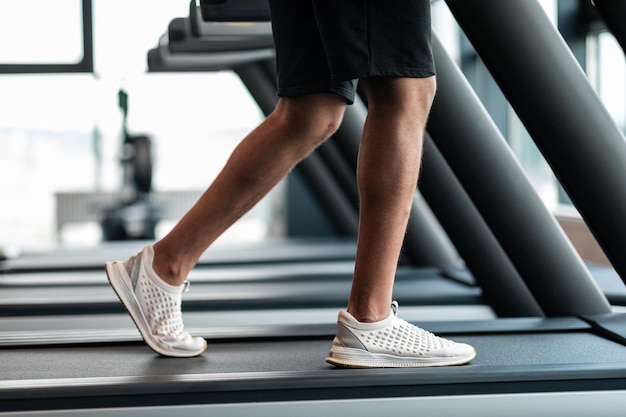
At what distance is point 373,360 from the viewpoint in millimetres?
1488

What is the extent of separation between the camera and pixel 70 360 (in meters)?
1.65

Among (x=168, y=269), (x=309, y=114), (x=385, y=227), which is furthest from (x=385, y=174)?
(x=168, y=269)

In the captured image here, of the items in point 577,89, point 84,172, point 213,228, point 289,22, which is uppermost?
point 289,22

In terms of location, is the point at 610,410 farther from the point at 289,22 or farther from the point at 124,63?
the point at 124,63

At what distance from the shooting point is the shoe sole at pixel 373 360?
4.87 ft

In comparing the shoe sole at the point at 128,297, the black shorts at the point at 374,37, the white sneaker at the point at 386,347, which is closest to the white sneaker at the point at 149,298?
the shoe sole at the point at 128,297

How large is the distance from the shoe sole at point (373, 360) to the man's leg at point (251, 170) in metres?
0.34

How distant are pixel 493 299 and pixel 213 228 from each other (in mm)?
1161

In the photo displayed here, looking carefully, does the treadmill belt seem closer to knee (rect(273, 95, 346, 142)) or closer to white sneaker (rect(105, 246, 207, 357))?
white sneaker (rect(105, 246, 207, 357))

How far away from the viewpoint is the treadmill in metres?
1.38

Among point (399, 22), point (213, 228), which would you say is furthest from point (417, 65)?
point (213, 228)

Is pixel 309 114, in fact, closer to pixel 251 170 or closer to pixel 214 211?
pixel 251 170

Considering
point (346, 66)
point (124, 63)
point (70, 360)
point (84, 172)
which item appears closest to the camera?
point (346, 66)

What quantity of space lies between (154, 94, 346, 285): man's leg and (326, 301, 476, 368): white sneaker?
11.7 inches
